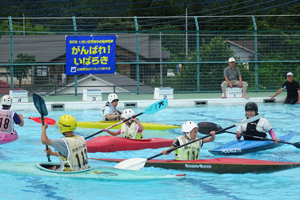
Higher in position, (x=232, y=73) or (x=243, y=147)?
(x=232, y=73)

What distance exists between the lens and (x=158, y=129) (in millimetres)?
11453

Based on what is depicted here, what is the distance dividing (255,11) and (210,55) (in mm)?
53140

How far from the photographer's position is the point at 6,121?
31.0 ft

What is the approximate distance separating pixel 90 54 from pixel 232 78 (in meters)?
5.71

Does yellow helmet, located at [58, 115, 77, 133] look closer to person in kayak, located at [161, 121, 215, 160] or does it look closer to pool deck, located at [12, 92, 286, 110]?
person in kayak, located at [161, 121, 215, 160]

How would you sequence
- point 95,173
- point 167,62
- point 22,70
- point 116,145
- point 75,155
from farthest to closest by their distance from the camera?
point 167,62 → point 22,70 → point 116,145 → point 95,173 → point 75,155

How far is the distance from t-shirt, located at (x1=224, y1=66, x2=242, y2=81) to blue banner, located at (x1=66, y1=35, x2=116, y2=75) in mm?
4603

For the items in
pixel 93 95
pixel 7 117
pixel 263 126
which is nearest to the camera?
pixel 263 126

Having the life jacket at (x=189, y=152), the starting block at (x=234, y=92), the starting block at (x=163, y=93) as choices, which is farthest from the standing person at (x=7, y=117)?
the starting block at (x=234, y=92)

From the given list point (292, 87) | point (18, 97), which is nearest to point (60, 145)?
point (18, 97)

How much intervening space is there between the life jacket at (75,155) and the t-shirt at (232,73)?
453 inches

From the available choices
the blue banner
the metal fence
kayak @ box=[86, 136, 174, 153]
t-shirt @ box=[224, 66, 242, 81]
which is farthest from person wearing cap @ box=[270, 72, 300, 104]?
kayak @ box=[86, 136, 174, 153]

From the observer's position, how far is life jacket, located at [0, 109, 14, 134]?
9.37 metres

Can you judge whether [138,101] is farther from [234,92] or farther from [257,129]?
[257,129]
